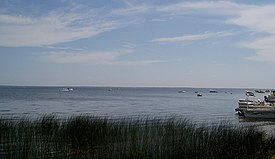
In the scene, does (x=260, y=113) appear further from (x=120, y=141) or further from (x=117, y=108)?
(x=120, y=141)

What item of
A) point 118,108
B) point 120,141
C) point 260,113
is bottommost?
point 260,113

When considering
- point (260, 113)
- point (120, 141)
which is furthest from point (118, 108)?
point (120, 141)

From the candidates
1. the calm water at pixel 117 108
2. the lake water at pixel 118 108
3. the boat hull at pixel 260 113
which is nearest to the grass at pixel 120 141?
the lake water at pixel 118 108

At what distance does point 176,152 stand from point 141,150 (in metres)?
1.18

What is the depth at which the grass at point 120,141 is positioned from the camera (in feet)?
34.9

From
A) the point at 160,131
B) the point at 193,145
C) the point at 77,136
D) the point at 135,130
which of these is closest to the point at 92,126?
the point at 77,136

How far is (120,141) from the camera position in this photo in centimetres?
1145

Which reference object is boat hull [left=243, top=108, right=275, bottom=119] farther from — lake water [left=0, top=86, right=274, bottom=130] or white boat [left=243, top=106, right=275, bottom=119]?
lake water [left=0, top=86, right=274, bottom=130]

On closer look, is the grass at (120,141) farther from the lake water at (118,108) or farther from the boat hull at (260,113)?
the boat hull at (260,113)

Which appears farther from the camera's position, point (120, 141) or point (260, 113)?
point (260, 113)

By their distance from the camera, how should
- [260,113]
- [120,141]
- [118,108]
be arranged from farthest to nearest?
[118,108] → [260,113] → [120,141]

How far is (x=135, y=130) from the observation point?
12.1m

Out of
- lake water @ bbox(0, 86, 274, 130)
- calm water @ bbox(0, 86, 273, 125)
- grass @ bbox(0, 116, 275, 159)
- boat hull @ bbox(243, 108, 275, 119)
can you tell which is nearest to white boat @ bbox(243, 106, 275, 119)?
boat hull @ bbox(243, 108, 275, 119)

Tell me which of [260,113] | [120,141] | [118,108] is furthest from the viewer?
[118,108]
